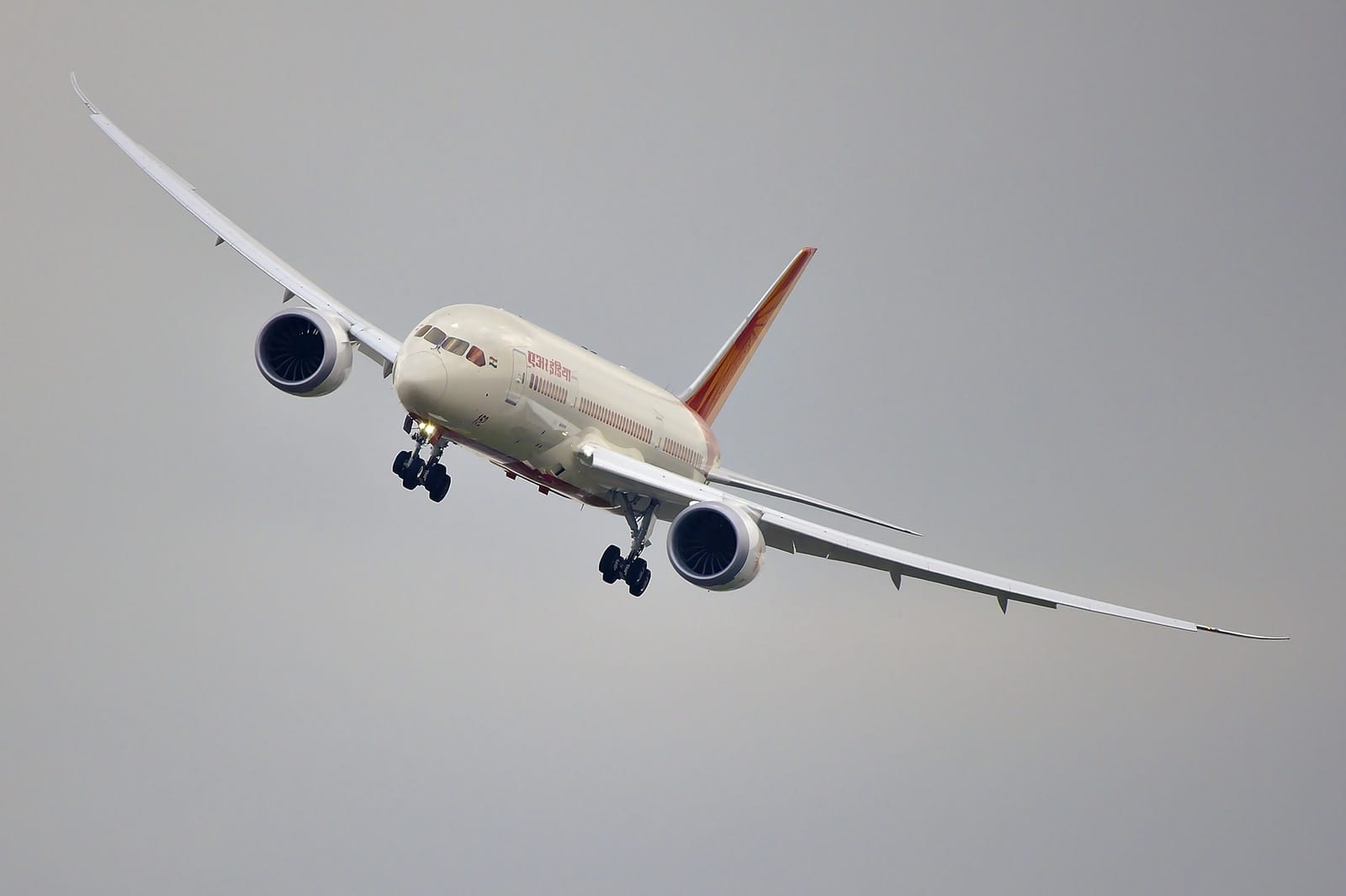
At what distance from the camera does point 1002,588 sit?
45.0 m

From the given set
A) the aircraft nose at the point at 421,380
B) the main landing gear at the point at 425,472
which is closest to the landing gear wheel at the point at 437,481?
the main landing gear at the point at 425,472

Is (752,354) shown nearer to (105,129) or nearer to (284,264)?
(284,264)

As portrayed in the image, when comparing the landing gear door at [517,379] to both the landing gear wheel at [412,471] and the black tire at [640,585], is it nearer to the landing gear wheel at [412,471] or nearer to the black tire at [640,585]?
the landing gear wheel at [412,471]

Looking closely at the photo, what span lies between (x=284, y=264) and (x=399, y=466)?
8.40m

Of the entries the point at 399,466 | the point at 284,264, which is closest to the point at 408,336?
the point at 399,466

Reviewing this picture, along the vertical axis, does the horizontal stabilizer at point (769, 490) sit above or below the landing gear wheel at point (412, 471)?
above

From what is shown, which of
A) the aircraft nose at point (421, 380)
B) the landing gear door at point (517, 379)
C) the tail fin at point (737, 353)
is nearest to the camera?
the aircraft nose at point (421, 380)

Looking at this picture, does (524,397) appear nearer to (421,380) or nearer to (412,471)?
(421,380)

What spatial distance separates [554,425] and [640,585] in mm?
7539

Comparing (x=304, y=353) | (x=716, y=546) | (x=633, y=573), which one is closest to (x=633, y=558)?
(x=633, y=573)

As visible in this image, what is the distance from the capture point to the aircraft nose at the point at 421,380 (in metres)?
40.5

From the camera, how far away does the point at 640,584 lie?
164 feet

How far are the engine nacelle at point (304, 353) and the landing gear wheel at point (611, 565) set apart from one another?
9.54m

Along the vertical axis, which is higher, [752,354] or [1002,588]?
[752,354]
